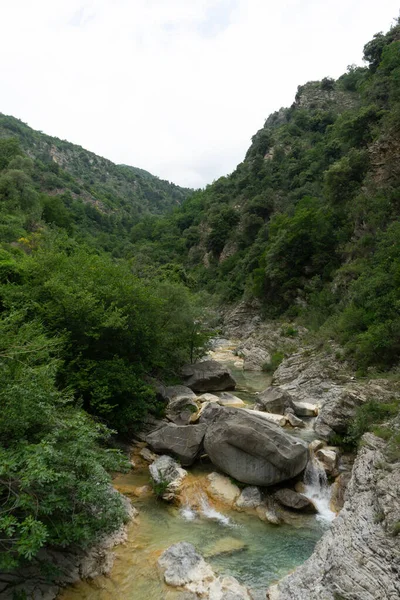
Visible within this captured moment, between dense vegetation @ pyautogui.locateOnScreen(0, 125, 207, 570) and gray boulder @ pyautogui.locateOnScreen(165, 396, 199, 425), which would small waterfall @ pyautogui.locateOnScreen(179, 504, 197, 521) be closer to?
dense vegetation @ pyautogui.locateOnScreen(0, 125, 207, 570)

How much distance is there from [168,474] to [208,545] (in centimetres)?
311

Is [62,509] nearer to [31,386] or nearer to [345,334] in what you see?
[31,386]

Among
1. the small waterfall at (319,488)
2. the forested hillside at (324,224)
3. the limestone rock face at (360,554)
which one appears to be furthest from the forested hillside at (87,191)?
the limestone rock face at (360,554)

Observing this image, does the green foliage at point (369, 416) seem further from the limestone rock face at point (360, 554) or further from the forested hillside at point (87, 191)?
the forested hillside at point (87, 191)

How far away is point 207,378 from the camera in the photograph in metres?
22.0

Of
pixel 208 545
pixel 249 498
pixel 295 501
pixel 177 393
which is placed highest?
pixel 295 501

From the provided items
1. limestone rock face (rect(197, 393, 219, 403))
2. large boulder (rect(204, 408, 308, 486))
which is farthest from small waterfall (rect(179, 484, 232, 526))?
limestone rock face (rect(197, 393, 219, 403))

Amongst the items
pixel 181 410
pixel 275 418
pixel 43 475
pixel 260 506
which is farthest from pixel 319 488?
pixel 43 475

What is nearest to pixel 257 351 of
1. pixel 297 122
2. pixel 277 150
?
pixel 277 150

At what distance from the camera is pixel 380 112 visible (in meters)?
33.7

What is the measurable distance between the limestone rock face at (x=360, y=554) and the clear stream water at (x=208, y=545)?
1124 mm

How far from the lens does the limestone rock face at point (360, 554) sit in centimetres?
627

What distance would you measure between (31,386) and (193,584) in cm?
553

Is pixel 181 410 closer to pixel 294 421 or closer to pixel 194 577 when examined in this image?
pixel 294 421
